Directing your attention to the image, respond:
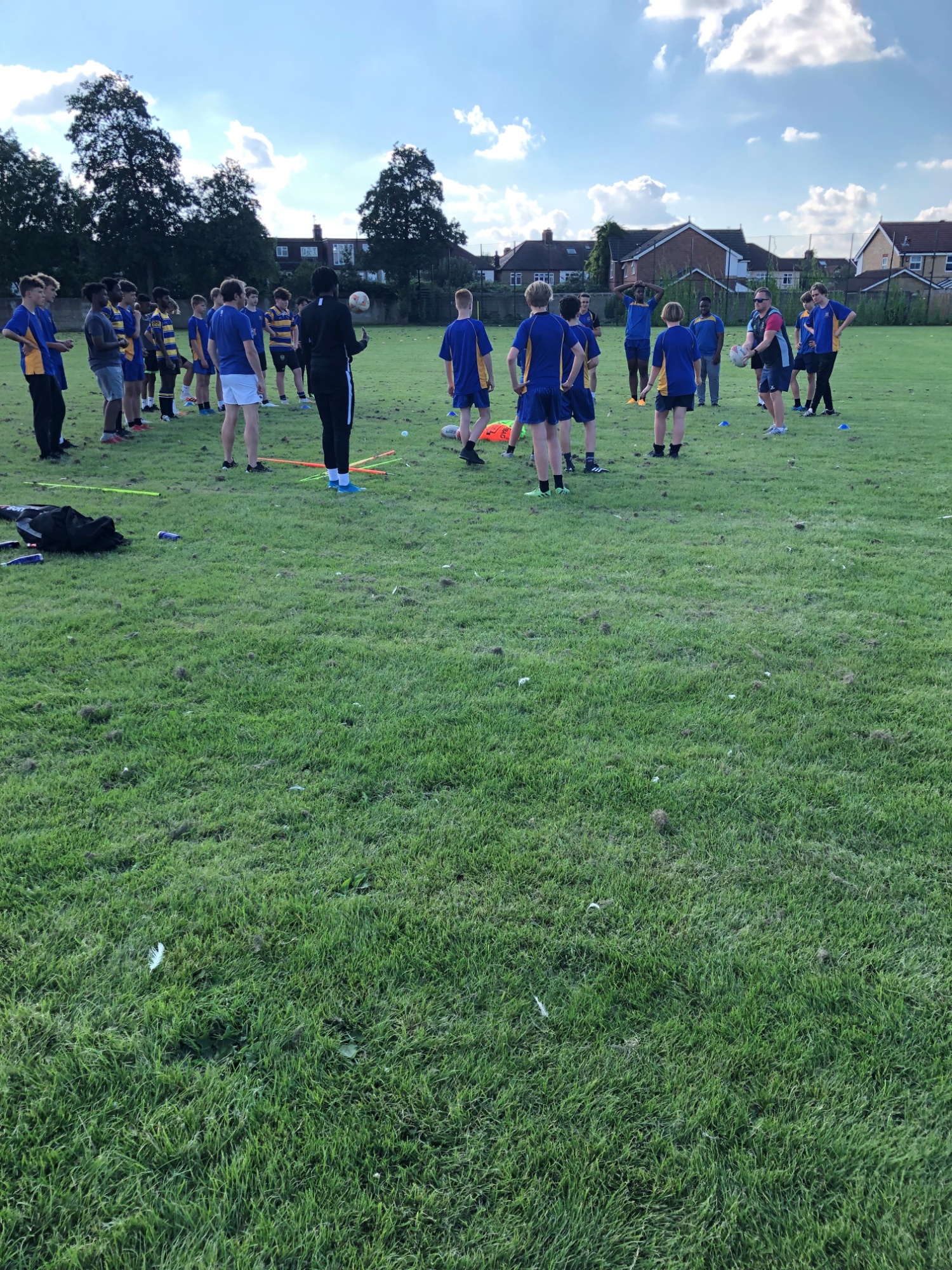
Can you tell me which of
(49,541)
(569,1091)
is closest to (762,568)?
(569,1091)

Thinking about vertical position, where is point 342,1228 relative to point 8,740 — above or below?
below

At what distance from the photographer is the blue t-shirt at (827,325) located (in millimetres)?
12719

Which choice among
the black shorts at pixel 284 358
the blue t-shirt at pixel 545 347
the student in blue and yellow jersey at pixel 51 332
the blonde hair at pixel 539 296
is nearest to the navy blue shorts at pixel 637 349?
the black shorts at pixel 284 358

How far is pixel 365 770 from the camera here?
136 inches

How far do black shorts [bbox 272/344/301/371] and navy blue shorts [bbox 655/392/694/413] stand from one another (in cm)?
734

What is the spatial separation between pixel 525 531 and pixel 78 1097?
5.89 m

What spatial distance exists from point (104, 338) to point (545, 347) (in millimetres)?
6720

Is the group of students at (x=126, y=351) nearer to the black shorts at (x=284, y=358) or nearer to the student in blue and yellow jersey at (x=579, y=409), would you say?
the black shorts at (x=284, y=358)

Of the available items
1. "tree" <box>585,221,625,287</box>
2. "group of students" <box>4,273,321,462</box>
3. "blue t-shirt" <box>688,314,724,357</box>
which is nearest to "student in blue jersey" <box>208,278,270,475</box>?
"group of students" <box>4,273,321,462</box>

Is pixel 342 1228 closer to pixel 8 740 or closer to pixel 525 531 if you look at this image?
pixel 8 740

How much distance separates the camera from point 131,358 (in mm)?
12562

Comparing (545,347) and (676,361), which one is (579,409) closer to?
(676,361)

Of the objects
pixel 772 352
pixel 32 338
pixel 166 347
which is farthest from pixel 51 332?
pixel 772 352

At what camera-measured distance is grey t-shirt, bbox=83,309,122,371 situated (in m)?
10.9
